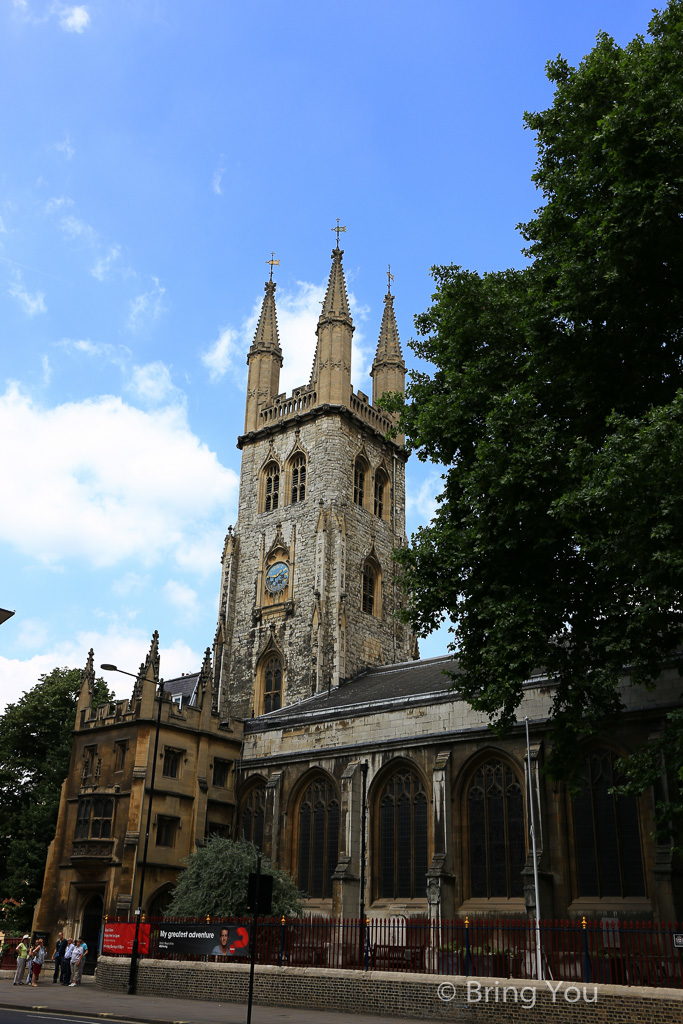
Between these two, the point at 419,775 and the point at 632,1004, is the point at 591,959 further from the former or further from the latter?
the point at 419,775

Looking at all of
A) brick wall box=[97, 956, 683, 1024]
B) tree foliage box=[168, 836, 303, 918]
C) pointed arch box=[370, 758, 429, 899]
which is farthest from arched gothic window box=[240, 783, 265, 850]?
brick wall box=[97, 956, 683, 1024]

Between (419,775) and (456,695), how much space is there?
3.00 meters

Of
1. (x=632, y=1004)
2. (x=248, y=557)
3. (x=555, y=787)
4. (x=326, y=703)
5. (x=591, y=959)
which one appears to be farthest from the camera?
(x=248, y=557)

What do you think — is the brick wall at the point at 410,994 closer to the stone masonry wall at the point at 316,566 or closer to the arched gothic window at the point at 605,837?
the arched gothic window at the point at 605,837

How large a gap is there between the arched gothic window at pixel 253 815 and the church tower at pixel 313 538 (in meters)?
6.63

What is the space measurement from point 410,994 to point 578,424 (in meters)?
12.3

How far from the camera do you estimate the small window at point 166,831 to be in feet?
105

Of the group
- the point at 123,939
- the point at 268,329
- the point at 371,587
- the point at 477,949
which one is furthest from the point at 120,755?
the point at 268,329

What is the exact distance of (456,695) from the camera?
30.2 metres

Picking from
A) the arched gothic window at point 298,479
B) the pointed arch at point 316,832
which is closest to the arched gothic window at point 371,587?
the arched gothic window at point 298,479

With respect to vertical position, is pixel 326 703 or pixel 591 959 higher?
pixel 326 703

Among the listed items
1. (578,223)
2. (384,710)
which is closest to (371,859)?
(384,710)

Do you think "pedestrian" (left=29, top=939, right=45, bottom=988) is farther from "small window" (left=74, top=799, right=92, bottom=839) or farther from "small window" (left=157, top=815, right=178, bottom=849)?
"small window" (left=157, top=815, right=178, bottom=849)

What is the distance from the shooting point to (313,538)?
45.3 metres
